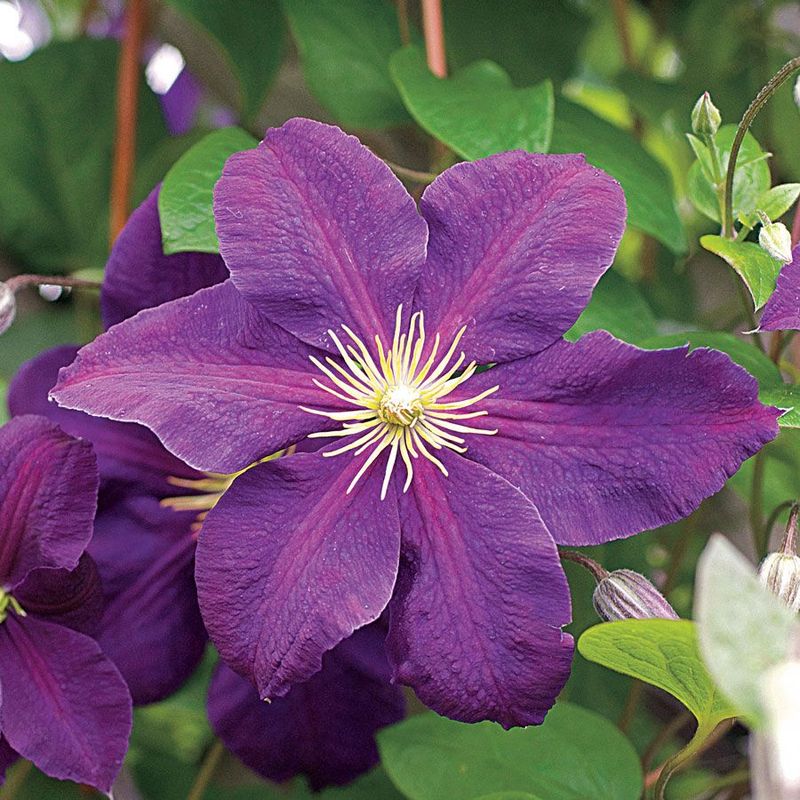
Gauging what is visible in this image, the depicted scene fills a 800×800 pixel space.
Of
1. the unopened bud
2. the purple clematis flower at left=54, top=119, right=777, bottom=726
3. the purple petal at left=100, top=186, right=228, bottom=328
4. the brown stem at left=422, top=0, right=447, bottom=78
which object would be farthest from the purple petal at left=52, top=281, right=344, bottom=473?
the brown stem at left=422, top=0, right=447, bottom=78

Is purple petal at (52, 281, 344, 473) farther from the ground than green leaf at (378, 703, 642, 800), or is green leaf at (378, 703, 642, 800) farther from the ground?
purple petal at (52, 281, 344, 473)

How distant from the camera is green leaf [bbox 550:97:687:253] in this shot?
679 mm

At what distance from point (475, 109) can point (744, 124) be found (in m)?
0.19

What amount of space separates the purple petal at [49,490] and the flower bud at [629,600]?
254mm

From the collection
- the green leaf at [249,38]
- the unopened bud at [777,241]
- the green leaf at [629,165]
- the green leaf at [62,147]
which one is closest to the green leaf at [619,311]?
the green leaf at [629,165]

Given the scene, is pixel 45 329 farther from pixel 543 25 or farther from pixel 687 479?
pixel 687 479

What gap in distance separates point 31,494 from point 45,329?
1.73ft

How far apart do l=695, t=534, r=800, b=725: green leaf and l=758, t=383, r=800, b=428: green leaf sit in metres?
0.20

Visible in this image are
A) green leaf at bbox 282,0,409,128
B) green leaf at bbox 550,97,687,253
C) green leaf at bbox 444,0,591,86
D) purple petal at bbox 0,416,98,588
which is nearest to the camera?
purple petal at bbox 0,416,98,588

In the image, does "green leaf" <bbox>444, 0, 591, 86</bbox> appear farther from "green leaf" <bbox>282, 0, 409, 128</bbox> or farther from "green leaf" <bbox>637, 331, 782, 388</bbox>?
"green leaf" <bbox>637, 331, 782, 388</bbox>

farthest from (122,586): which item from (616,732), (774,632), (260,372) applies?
(774,632)

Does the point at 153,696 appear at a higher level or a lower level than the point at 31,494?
lower

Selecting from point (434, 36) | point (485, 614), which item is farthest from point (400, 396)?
point (434, 36)

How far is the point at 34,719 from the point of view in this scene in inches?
22.6
